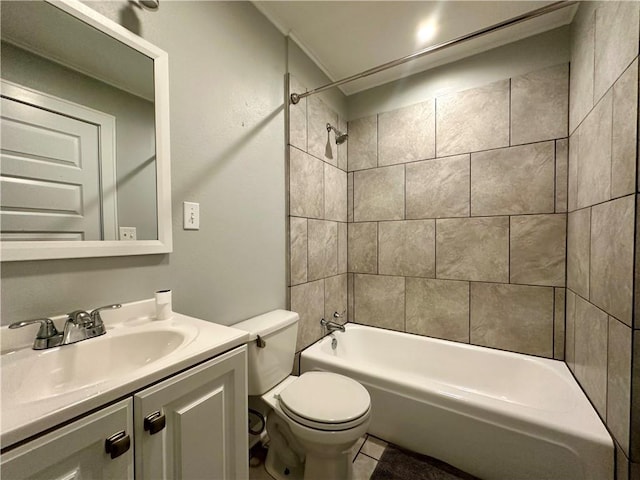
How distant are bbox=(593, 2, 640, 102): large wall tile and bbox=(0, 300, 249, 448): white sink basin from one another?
5.54ft

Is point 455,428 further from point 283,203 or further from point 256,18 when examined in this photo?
point 256,18

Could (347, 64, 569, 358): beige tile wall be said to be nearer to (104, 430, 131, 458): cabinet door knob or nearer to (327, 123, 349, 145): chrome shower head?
(327, 123, 349, 145): chrome shower head

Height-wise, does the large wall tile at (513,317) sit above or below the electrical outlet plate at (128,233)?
below

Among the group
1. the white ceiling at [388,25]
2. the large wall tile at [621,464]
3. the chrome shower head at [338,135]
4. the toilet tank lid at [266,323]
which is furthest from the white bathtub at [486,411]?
the white ceiling at [388,25]

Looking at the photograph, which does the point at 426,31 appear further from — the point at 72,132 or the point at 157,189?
the point at 72,132

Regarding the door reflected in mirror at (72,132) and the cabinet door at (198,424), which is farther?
the door reflected in mirror at (72,132)

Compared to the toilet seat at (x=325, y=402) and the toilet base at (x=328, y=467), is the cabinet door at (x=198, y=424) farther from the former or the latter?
the toilet base at (x=328, y=467)

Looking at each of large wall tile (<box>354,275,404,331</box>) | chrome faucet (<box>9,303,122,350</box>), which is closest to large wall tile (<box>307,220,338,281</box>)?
large wall tile (<box>354,275,404,331</box>)

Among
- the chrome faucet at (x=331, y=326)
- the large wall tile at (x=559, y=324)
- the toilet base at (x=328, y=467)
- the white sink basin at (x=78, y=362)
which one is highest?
the white sink basin at (x=78, y=362)

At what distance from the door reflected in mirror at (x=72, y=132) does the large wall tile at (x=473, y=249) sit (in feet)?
6.06

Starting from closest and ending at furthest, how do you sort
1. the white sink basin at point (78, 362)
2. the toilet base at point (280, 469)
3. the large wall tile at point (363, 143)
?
the white sink basin at point (78, 362)
the toilet base at point (280, 469)
the large wall tile at point (363, 143)

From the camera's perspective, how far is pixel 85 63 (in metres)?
0.93

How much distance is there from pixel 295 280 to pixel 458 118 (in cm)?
165

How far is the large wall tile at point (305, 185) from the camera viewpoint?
1751 millimetres
